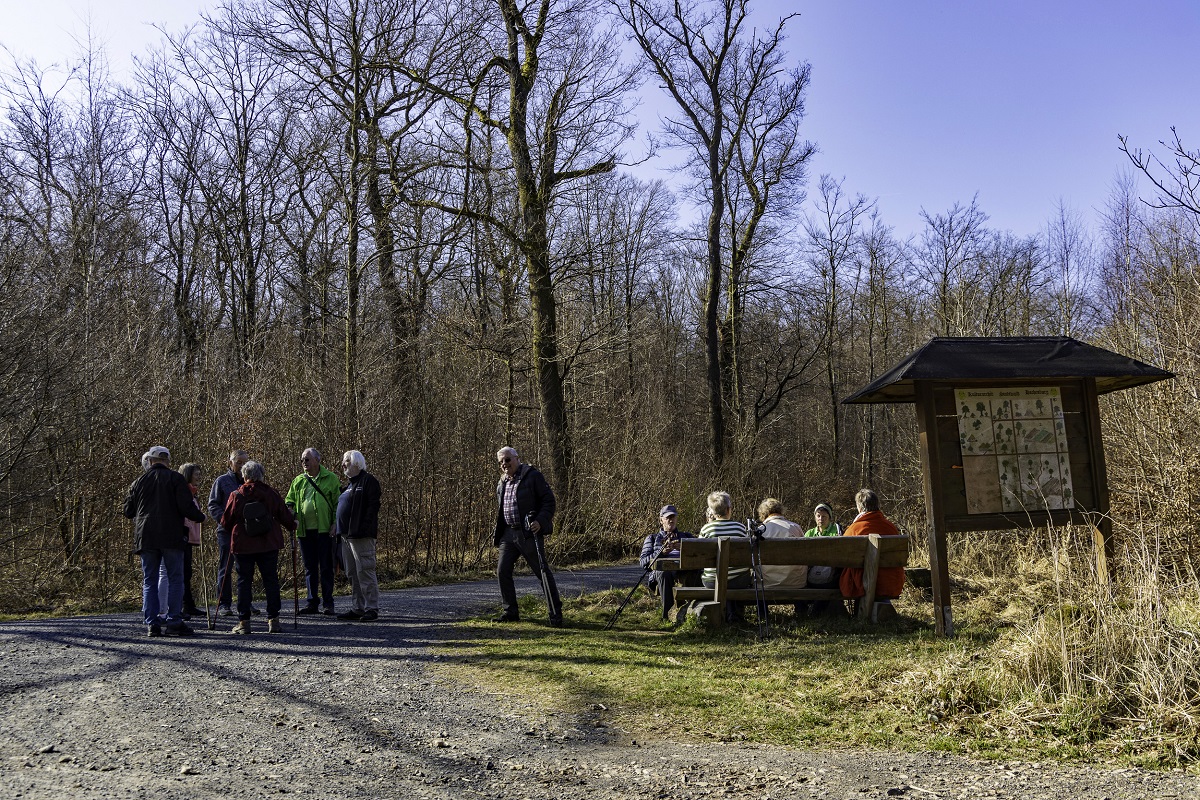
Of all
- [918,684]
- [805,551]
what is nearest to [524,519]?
[805,551]

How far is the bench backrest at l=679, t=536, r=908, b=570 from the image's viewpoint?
8867 mm

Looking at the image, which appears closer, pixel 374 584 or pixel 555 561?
pixel 374 584

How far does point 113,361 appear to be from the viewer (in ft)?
53.8

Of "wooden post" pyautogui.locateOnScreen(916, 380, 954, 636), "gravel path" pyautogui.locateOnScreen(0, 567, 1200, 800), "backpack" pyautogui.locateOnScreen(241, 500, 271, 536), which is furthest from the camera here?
"backpack" pyautogui.locateOnScreen(241, 500, 271, 536)

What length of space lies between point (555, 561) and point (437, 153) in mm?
9545

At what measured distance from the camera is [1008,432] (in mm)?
8805

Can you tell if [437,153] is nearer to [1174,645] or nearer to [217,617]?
[217,617]

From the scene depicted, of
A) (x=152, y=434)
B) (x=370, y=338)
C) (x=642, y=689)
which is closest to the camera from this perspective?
(x=642, y=689)

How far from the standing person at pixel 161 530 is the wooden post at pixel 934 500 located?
6971 millimetres

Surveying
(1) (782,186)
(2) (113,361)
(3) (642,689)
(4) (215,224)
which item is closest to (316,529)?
(3) (642,689)

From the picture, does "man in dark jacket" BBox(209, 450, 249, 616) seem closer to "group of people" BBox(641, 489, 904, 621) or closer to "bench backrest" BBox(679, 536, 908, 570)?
"group of people" BBox(641, 489, 904, 621)

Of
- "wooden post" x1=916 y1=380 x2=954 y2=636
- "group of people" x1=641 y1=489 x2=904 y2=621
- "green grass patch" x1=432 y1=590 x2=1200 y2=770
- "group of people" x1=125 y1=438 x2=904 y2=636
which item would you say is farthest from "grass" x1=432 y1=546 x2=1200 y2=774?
"group of people" x1=125 y1=438 x2=904 y2=636

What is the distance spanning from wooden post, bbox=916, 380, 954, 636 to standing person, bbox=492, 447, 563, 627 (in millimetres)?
3670

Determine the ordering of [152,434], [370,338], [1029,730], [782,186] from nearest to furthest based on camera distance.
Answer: [1029,730], [152,434], [370,338], [782,186]
